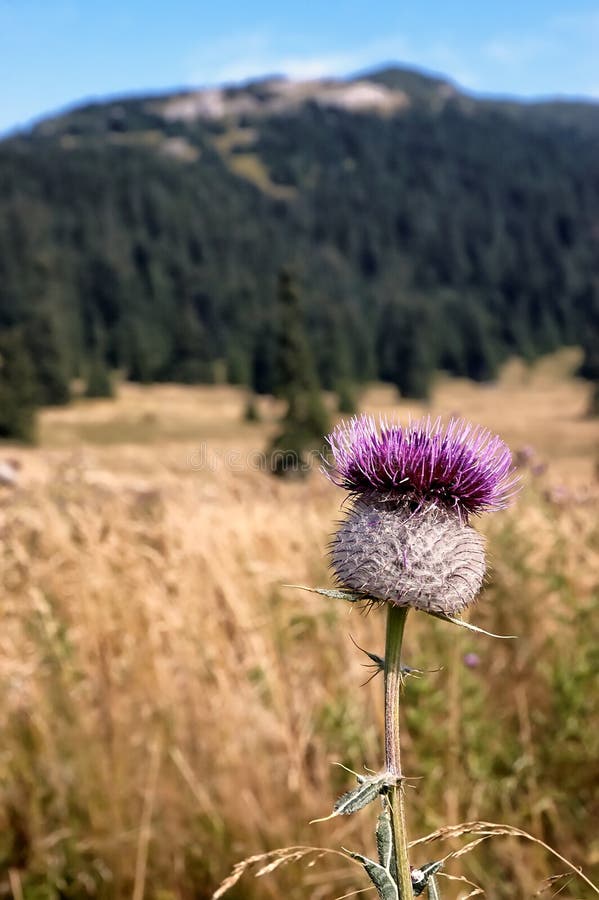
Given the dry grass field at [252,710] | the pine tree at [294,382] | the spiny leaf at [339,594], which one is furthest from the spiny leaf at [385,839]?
the pine tree at [294,382]

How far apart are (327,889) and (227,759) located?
81 centimetres

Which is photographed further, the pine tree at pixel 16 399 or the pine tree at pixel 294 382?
the pine tree at pixel 16 399

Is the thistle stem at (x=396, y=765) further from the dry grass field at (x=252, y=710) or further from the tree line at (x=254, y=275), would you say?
the tree line at (x=254, y=275)

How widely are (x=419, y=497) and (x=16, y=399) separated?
6856 centimetres

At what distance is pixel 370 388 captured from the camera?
116 m

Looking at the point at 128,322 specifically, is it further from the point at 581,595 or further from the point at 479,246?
the point at 581,595

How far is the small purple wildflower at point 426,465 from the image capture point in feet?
6.08

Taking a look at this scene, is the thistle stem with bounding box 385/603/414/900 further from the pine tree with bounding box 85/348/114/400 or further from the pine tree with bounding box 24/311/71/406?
the pine tree with bounding box 85/348/114/400

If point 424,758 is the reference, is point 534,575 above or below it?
above

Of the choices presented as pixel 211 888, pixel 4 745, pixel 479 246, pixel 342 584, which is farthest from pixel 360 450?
pixel 479 246

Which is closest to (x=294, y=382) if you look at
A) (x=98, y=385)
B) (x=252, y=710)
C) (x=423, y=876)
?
(x=252, y=710)

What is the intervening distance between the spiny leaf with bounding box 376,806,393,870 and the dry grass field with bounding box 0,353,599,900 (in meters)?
1.90

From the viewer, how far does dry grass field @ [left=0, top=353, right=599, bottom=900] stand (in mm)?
3949

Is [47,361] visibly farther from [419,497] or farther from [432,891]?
[432,891]
